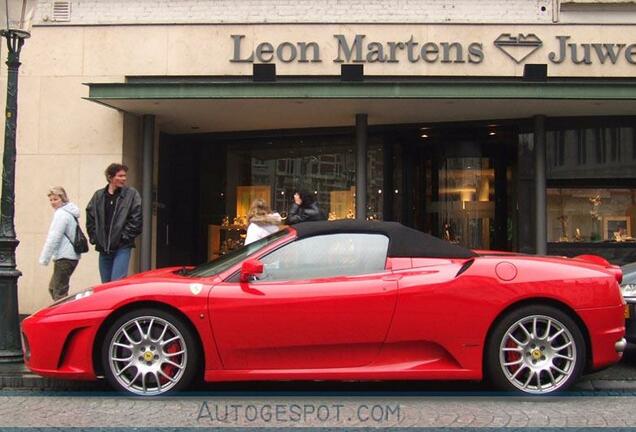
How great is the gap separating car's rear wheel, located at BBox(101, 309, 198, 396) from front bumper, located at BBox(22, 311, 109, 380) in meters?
0.12

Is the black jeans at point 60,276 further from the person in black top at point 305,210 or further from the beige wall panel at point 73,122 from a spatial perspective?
the beige wall panel at point 73,122

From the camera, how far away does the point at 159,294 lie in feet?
17.7

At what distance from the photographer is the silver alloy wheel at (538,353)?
17.6 ft

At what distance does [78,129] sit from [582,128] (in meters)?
8.30

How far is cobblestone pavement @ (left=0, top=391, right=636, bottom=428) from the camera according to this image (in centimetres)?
475

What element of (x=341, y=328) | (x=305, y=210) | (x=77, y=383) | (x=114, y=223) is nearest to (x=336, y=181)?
(x=305, y=210)

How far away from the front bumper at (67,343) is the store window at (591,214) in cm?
874

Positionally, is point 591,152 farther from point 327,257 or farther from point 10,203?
point 10,203

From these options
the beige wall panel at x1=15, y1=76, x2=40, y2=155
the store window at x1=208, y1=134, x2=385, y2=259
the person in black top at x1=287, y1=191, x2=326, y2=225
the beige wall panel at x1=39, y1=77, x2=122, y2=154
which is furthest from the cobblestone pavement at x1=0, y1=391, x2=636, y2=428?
the store window at x1=208, y1=134, x2=385, y2=259

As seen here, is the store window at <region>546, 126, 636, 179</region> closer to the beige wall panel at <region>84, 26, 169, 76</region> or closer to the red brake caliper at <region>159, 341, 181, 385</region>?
the beige wall panel at <region>84, 26, 169, 76</region>

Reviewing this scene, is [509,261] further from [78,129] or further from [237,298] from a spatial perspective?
[78,129]

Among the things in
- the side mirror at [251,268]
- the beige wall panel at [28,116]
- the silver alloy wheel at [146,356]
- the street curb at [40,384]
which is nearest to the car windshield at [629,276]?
the side mirror at [251,268]

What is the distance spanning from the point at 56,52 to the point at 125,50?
1085 mm

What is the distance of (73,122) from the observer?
11.0 meters
